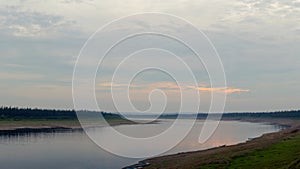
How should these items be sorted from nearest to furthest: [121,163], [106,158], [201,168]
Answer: [201,168] < [121,163] < [106,158]

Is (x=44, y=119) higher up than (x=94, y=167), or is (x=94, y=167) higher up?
(x=44, y=119)

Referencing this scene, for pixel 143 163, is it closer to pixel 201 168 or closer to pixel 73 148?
pixel 201 168

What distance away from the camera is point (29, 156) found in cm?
4100

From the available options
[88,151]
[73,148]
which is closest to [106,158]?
[88,151]

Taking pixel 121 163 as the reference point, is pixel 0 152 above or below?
above

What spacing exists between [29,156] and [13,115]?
245 ft

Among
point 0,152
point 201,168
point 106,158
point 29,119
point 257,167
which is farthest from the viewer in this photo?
point 29,119

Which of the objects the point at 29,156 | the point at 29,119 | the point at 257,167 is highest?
the point at 29,119

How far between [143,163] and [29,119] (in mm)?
83093

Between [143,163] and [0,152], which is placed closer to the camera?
[143,163]

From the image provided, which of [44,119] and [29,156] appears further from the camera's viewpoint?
[44,119]

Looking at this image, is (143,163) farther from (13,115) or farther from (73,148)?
(13,115)

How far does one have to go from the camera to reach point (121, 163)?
36125 mm

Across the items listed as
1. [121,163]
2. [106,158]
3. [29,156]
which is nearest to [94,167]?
[121,163]
